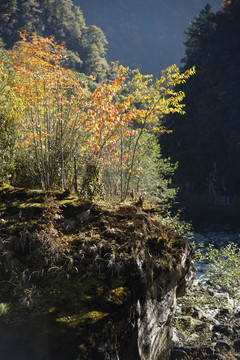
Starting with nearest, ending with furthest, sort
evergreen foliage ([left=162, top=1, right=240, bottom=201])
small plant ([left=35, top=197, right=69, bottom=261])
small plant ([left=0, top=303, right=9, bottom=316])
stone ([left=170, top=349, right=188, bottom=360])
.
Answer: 1. small plant ([left=0, top=303, right=9, bottom=316])
2. small plant ([left=35, top=197, right=69, bottom=261])
3. stone ([left=170, top=349, right=188, bottom=360])
4. evergreen foliage ([left=162, top=1, right=240, bottom=201])

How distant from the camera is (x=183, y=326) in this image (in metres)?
7.61

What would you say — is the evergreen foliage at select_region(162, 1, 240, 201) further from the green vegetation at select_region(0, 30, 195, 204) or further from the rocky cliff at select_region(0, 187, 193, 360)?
the rocky cliff at select_region(0, 187, 193, 360)

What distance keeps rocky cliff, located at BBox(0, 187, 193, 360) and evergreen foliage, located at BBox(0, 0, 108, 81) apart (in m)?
51.6

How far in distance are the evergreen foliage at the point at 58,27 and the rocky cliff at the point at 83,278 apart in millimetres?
51642

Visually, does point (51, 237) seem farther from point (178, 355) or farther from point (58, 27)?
point (58, 27)

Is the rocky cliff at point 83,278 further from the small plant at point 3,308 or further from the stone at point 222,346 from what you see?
the stone at point 222,346

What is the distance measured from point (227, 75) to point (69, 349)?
37460 mm

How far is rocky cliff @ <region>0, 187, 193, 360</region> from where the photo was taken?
330 cm

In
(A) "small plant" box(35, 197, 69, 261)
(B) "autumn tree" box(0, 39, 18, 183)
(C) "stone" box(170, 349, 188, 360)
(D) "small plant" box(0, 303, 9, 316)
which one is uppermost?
(B) "autumn tree" box(0, 39, 18, 183)

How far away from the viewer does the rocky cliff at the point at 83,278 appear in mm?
3301

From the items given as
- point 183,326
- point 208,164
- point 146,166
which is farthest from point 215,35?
point 183,326

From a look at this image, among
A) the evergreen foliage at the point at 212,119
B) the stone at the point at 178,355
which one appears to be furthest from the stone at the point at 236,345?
the evergreen foliage at the point at 212,119

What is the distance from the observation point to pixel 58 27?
229 feet

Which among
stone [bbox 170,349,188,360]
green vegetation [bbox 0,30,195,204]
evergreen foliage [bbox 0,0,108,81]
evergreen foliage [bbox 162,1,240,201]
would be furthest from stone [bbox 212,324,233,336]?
evergreen foliage [bbox 0,0,108,81]
